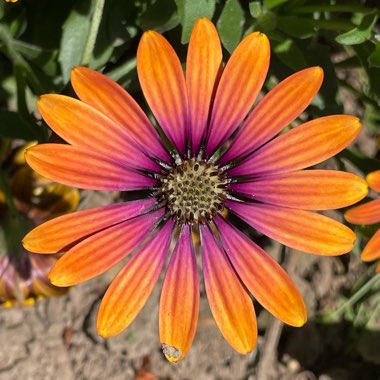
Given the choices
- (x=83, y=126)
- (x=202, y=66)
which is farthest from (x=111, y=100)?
(x=202, y=66)

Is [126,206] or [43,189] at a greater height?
[126,206]

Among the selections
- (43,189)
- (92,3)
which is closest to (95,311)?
(43,189)

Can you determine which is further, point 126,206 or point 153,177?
point 153,177

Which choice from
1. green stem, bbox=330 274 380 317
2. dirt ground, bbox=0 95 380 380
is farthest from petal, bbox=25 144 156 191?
green stem, bbox=330 274 380 317

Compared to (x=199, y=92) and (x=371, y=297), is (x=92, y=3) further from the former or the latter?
(x=371, y=297)

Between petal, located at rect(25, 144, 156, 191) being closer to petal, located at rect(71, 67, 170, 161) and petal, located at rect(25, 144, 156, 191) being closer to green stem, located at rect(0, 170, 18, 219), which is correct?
petal, located at rect(71, 67, 170, 161)

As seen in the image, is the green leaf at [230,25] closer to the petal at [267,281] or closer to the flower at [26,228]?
the petal at [267,281]

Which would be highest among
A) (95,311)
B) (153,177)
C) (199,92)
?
(199,92)
